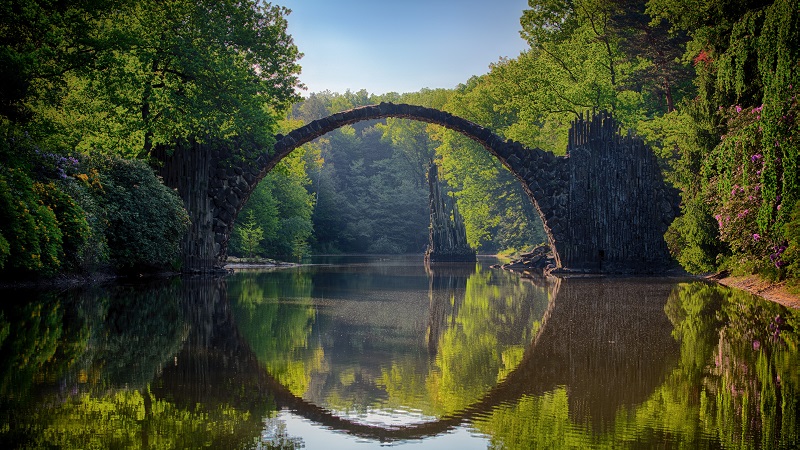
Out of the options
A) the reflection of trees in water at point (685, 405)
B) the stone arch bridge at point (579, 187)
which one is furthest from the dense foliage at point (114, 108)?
the reflection of trees in water at point (685, 405)

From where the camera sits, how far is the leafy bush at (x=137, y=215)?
20484mm

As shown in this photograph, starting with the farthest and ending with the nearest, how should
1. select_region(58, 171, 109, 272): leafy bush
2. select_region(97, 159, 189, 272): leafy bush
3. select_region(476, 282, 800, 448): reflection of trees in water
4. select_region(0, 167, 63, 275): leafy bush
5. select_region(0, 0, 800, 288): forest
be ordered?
select_region(97, 159, 189, 272): leafy bush < select_region(58, 171, 109, 272): leafy bush < select_region(0, 0, 800, 288): forest < select_region(0, 167, 63, 275): leafy bush < select_region(476, 282, 800, 448): reflection of trees in water

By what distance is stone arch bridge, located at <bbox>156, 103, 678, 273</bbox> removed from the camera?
25812 mm

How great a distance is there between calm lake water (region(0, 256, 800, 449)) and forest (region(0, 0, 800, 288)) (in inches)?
99.6

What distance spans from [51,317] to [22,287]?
6.11 metres

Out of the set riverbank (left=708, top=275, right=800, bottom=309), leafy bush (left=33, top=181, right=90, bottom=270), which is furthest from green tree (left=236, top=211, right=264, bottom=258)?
riverbank (left=708, top=275, right=800, bottom=309)

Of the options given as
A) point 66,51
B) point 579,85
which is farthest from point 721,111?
point 66,51

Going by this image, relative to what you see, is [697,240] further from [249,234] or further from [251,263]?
[249,234]

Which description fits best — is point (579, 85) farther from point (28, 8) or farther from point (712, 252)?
point (28, 8)

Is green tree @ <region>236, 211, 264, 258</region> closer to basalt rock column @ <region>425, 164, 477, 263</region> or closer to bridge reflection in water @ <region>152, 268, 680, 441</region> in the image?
basalt rock column @ <region>425, 164, 477, 263</region>

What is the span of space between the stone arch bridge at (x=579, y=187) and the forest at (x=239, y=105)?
1.13 metres

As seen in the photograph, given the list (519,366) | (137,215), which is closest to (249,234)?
(137,215)

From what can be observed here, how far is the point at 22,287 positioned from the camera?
16781 mm

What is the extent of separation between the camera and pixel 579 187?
1095 inches
